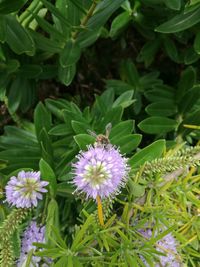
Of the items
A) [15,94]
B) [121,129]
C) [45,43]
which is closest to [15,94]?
[15,94]

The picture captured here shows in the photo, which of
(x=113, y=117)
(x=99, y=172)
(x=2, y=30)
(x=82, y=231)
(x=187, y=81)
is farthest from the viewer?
(x=187, y=81)

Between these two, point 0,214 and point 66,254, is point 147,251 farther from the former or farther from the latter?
point 0,214

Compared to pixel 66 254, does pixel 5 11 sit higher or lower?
higher

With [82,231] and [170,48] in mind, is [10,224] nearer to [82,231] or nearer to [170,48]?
[82,231]

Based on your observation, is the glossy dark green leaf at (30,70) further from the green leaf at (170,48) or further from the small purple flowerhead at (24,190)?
the small purple flowerhead at (24,190)

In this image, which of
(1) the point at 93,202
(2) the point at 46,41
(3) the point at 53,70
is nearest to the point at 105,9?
(2) the point at 46,41

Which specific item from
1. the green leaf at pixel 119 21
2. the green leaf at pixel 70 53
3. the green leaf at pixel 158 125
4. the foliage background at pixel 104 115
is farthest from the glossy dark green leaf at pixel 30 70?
the green leaf at pixel 158 125
